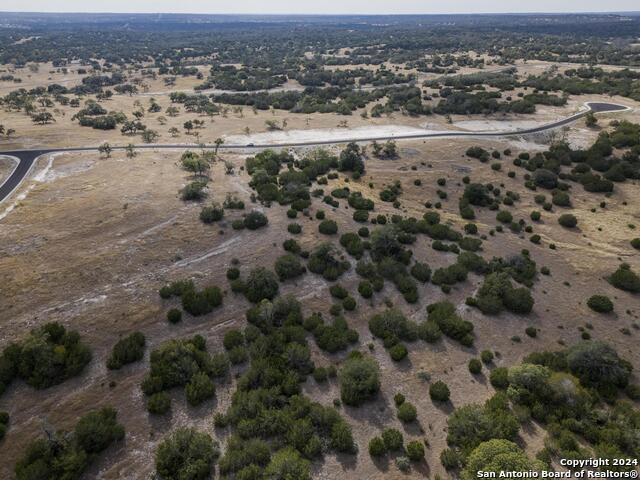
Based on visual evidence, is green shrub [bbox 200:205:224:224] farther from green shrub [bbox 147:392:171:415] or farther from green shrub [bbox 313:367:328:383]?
green shrub [bbox 313:367:328:383]

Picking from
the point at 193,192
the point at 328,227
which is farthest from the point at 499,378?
the point at 193,192

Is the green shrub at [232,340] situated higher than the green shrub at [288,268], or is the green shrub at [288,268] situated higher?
the green shrub at [288,268]

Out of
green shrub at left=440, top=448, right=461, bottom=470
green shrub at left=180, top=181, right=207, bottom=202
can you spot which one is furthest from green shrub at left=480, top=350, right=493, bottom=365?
green shrub at left=180, top=181, right=207, bottom=202

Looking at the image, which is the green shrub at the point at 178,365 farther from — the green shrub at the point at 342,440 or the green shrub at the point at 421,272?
the green shrub at the point at 421,272

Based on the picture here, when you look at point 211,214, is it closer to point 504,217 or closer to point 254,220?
point 254,220

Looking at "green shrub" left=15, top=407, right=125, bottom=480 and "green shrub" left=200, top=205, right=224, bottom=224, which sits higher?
"green shrub" left=200, top=205, right=224, bottom=224

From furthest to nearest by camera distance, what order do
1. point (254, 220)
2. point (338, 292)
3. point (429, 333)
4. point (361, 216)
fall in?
1. point (361, 216)
2. point (254, 220)
3. point (338, 292)
4. point (429, 333)

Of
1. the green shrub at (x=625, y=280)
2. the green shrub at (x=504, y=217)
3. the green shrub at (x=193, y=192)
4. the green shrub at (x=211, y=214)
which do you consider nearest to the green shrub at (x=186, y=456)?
the green shrub at (x=211, y=214)
